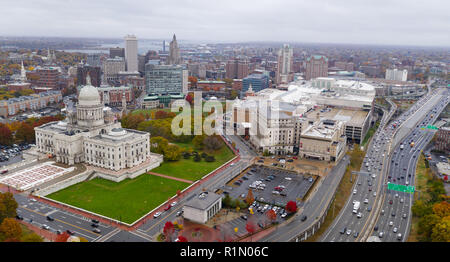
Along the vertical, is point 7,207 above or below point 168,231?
above

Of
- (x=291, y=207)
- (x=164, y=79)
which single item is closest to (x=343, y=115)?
(x=291, y=207)

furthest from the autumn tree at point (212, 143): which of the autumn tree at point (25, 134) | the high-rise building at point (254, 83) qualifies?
the high-rise building at point (254, 83)

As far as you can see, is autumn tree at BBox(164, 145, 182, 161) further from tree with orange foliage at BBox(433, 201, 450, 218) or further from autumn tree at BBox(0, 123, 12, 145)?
tree with orange foliage at BBox(433, 201, 450, 218)

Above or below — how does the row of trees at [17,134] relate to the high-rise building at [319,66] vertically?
below

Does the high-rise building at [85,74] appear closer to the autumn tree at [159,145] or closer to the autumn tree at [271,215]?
the autumn tree at [159,145]

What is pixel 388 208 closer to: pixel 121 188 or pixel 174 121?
pixel 121 188

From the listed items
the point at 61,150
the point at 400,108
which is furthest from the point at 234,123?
the point at 400,108

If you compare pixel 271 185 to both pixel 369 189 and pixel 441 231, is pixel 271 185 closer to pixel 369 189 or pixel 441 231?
pixel 369 189
